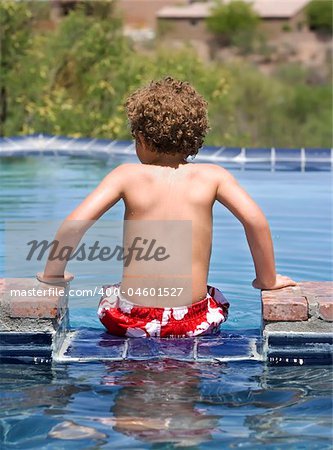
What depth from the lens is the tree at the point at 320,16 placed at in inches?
2132

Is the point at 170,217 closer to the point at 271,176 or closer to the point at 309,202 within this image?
the point at 309,202

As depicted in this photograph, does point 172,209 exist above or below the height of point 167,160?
below

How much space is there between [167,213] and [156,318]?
406mm

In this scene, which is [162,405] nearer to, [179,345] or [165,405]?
[165,405]

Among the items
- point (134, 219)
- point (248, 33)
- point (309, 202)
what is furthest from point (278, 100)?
point (134, 219)

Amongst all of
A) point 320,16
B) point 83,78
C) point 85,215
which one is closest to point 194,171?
point 85,215

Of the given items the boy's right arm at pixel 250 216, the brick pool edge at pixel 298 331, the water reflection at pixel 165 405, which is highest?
the boy's right arm at pixel 250 216

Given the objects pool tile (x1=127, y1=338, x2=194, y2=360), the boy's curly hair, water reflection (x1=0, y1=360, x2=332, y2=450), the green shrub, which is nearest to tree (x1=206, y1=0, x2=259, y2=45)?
the green shrub


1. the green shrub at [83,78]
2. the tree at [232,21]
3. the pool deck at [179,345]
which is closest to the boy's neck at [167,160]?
the pool deck at [179,345]

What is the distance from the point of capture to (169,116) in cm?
403

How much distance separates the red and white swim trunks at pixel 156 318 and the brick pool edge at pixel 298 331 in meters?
0.28

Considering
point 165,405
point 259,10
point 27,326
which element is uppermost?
point 259,10

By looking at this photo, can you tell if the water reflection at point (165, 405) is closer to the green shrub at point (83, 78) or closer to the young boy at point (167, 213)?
the young boy at point (167, 213)

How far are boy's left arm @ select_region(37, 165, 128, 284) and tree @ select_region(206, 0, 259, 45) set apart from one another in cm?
4789
